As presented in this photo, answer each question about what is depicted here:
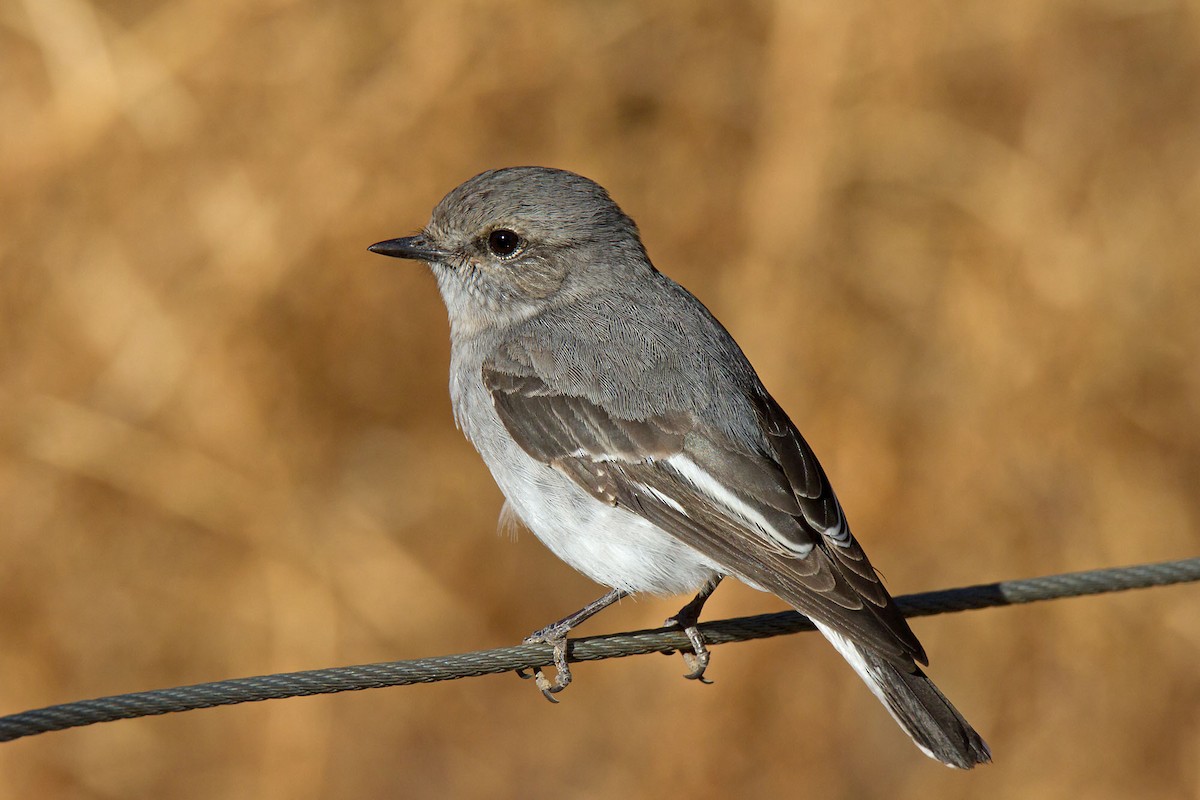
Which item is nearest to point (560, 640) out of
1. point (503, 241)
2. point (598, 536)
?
point (598, 536)

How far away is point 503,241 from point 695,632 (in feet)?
4.92

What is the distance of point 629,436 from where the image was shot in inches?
140

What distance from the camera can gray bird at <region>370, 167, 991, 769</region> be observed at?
3250 millimetres

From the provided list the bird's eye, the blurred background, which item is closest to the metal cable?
the bird's eye

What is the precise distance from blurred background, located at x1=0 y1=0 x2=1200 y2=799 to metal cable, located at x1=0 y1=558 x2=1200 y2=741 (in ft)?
11.0

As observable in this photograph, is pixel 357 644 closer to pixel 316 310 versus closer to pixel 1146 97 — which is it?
pixel 316 310

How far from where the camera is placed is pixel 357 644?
22.5 feet

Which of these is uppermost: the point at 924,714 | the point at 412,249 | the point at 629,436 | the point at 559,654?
the point at 412,249

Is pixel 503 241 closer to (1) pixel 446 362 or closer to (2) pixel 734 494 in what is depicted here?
(2) pixel 734 494

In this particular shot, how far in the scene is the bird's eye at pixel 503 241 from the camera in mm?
4258

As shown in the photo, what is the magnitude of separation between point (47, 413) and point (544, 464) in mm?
4123

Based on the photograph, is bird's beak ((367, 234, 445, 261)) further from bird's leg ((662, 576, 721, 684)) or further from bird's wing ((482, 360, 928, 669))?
bird's leg ((662, 576, 721, 684))

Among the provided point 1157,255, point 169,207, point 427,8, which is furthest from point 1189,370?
point 169,207

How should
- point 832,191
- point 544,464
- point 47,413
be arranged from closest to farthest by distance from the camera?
point 544,464
point 47,413
point 832,191
